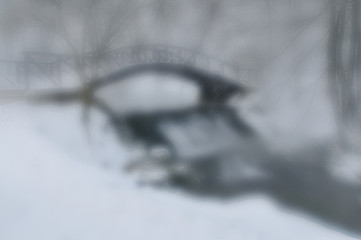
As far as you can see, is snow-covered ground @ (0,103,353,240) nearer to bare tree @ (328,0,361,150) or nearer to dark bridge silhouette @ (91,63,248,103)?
dark bridge silhouette @ (91,63,248,103)

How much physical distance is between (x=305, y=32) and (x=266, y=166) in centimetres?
208

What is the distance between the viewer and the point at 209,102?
18.8ft

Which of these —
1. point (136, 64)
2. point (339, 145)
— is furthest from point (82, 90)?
point (339, 145)

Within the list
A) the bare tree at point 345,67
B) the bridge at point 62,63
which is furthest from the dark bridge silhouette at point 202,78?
the bare tree at point 345,67

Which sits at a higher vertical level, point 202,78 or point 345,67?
point 202,78

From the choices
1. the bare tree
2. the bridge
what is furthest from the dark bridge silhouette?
the bare tree

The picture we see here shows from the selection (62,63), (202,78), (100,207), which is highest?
(202,78)

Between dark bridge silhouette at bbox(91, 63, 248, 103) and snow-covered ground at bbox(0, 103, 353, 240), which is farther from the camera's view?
dark bridge silhouette at bbox(91, 63, 248, 103)

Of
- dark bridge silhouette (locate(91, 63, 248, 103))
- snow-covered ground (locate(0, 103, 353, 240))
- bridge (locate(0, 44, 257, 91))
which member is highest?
dark bridge silhouette (locate(91, 63, 248, 103))

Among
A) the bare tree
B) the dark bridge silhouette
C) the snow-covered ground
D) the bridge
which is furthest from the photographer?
the dark bridge silhouette

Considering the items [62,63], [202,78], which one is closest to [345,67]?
[202,78]

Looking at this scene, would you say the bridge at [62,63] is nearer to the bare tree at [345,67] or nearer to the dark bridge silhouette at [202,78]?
the dark bridge silhouette at [202,78]

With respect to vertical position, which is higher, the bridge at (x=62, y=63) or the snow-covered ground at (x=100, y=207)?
the bridge at (x=62, y=63)

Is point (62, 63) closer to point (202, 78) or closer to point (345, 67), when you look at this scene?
point (202, 78)
